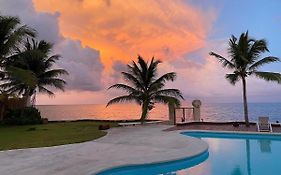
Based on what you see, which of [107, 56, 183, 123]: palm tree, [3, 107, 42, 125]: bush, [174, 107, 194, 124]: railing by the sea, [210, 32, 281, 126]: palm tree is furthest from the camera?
[3, 107, 42, 125]: bush

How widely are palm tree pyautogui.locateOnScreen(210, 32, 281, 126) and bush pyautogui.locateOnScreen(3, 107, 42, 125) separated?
1264 cm

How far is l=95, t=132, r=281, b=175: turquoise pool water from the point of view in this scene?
297 inches

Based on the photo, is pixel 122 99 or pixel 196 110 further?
pixel 196 110

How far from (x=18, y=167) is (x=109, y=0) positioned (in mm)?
9065

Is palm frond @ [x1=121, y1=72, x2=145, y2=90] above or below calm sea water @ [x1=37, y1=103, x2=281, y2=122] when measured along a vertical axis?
above

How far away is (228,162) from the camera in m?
8.73

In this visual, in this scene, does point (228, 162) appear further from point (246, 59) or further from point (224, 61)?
point (224, 61)

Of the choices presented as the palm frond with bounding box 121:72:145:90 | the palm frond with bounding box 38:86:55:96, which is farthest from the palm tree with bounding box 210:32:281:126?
the palm frond with bounding box 38:86:55:96

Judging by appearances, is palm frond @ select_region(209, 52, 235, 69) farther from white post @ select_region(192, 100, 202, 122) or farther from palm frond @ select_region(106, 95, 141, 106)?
palm frond @ select_region(106, 95, 141, 106)

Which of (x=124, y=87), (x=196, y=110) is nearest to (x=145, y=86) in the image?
(x=124, y=87)

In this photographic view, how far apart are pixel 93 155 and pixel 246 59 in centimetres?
1028

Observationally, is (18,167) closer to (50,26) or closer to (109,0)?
(109,0)

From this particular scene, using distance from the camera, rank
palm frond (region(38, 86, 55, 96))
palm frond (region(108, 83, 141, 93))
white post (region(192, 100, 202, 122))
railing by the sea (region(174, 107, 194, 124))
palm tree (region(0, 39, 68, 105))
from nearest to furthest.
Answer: palm frond (region(108, 83, 141, 93)), railing by the sea (region(174, 107, 194, 124)), white post (region(192, 100, 202, 122)), palm tree (region(0, 39, 68, 105)), palm frond (region(38, 86, 55, 96))

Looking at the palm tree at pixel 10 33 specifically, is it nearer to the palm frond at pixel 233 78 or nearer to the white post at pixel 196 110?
the white post at pixel 196 110
